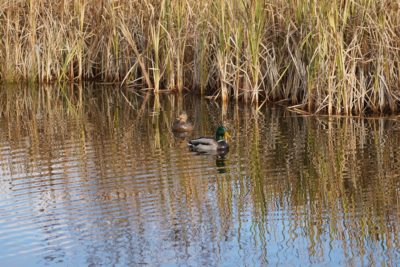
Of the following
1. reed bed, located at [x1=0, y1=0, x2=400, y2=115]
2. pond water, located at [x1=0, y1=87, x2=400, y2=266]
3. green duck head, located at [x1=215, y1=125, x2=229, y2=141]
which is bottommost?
pond water, located at [x1=0, y1=87, x2=400, y2=266]

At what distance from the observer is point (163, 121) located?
13930mm

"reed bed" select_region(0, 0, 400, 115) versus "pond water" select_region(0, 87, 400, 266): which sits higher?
"reed bed" select_region(0, 0, 400, 115)

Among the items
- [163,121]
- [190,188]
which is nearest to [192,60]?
[163,121]

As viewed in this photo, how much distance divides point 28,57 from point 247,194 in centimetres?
905

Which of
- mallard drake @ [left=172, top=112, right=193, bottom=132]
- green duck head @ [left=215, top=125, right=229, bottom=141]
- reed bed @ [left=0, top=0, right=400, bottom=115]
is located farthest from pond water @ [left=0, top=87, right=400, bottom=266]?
reed bed @ [left=0, top=0, right=400, bottom=115]

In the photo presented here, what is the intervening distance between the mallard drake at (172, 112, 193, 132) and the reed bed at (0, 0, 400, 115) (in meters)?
1.62

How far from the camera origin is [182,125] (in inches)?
506

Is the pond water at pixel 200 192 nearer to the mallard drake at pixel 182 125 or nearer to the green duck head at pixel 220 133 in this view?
the mallard drake at pixel 182 125

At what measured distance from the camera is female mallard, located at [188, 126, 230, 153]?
11.4 m

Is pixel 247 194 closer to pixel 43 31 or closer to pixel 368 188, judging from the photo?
pixel 368 188

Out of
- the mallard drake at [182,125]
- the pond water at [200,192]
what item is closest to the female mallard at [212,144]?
the pond water at [200,192]

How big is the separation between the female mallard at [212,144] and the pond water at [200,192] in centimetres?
15

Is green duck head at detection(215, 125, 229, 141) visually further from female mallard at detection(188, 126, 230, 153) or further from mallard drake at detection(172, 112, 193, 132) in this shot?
mallard drake at detection(172, 112, 193, 132)

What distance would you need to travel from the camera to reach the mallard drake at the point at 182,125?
12.8 meters
